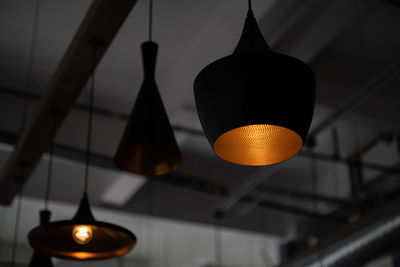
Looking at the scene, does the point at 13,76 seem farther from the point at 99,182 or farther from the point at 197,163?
the point at 197,163

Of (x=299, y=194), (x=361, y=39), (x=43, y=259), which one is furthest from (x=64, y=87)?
(x=299, y=194)

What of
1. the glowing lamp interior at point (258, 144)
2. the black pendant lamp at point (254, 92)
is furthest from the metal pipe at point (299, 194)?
the black pendant lamp at point (254, 92)

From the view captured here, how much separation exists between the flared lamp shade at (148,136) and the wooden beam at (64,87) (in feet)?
1.61

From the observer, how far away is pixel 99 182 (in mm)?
6344

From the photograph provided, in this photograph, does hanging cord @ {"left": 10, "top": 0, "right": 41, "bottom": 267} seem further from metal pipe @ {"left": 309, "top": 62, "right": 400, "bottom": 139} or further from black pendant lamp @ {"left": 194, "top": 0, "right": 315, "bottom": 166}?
black pendant lamp @ {"left": 194, "top": 0, "right": 315, "bottom": 166}

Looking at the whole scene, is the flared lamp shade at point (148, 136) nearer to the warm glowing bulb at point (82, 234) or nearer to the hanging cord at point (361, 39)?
the warm glowing bulb at point (82, 234)

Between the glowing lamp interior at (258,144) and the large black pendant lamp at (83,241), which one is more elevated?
the large black pendant lamp at (83,241)

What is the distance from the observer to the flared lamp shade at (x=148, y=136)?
2.17m

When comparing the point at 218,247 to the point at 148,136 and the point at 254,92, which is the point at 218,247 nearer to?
the point at 148,136

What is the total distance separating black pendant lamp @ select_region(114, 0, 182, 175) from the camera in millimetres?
2172

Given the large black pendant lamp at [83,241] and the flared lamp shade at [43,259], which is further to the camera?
the flared lamp shade at [43,259]

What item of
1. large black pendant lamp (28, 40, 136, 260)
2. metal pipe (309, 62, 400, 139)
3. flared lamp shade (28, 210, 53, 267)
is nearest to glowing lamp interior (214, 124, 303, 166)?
large black pendant lamp (28, 40, 136, 260)

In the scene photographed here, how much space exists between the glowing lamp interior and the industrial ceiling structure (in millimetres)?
1263

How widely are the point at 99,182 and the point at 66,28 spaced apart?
2.46 meters
